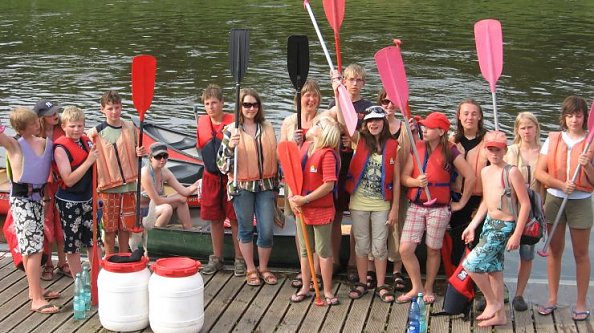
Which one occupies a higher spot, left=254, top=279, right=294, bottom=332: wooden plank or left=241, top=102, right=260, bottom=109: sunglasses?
left=241, top=102, right=260, bottom=109: sunglasses

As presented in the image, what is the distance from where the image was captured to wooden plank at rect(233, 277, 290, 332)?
5.98 meters

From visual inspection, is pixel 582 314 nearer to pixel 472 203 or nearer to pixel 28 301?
pixel 472 203

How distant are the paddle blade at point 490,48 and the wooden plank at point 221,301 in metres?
2.55

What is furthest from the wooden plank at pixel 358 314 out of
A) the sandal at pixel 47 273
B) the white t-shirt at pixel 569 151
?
the sandal at pixel 47 273

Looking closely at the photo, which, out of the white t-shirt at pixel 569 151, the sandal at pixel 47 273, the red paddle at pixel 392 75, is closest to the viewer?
the white t-shirt at pixel 569 151

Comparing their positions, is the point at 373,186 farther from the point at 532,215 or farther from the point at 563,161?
the point at 563,161

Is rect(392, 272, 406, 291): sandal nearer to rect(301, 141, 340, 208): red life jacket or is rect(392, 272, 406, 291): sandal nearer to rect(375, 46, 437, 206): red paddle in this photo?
rect(301, 141, 340, 208): red life jacket

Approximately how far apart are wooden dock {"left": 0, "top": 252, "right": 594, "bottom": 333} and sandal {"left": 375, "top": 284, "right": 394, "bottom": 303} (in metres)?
0.05

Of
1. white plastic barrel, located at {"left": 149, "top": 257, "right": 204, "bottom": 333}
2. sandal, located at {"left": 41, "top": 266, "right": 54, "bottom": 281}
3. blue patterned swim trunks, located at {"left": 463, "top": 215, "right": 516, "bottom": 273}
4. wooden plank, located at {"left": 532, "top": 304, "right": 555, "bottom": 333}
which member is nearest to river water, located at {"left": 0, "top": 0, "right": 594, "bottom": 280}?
wooden plank, located at {"left": 532, "top": 304, "right": 555, "bottom": 333}

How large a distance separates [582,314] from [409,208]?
142 cm

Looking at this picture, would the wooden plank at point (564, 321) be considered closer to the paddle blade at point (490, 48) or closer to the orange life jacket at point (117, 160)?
the paddle blade at point (490, 48)

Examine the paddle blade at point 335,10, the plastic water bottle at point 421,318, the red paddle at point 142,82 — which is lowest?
the plastic water bottle at point 421,318

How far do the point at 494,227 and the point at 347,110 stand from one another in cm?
132

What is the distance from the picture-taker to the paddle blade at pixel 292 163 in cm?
603
